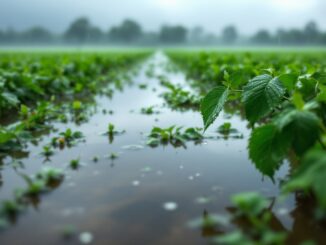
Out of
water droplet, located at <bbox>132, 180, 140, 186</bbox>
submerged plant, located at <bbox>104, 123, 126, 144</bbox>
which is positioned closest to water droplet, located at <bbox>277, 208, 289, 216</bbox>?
water droplet, located at <bbox>132, 180, 140, 186</bbox>

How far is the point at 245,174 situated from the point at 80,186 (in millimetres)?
1175

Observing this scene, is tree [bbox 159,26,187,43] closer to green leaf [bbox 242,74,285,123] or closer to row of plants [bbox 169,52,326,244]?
row of plants [bbox 169,52,326,244]

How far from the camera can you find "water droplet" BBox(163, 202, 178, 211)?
2.04 m

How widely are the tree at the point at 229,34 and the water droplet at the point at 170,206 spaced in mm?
162876

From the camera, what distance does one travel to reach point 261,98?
2186 millimetres

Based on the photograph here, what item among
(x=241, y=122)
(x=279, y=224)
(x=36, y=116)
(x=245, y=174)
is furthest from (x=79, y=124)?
(x=279, y=224)

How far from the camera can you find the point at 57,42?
126 m

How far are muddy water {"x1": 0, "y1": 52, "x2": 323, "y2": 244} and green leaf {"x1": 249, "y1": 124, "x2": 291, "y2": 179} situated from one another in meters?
0.28

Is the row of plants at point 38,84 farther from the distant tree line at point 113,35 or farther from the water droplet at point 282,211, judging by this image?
the distant tree line at point 113,35

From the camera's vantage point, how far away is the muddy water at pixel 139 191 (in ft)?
5.84

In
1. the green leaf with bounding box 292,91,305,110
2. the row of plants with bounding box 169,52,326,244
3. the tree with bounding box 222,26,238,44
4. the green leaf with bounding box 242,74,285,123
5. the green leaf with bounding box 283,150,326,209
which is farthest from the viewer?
the tree with bounding box 222,26,238,44

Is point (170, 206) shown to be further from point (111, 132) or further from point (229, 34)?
point (229, 34)

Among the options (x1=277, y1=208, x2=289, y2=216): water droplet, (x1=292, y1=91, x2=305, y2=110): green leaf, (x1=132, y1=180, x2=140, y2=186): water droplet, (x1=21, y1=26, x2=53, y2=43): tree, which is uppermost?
(x1=21, y1=26, x2=53, y2=43): tree

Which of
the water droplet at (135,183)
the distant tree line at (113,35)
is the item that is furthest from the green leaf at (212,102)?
the distant tree line at (113,35)
